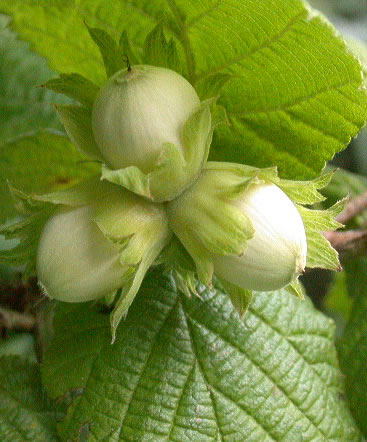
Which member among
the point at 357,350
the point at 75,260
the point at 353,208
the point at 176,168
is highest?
the point at 176,168

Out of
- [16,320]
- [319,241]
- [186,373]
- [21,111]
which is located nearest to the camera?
[319,241]

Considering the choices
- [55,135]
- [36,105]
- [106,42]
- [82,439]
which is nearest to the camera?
[106,42]

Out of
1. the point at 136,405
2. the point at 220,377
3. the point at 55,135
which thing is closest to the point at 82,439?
the point at 136,405

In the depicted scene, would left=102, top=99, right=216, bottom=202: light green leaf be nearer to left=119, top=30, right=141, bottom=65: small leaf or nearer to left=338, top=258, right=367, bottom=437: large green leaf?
left=119, top=30, right=141, bottom=65: small leaf

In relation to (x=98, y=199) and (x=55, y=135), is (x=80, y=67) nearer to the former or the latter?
(x=55, y=135)

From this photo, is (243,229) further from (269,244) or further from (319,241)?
(319,241)

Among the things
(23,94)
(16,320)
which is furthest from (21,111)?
(16,320)

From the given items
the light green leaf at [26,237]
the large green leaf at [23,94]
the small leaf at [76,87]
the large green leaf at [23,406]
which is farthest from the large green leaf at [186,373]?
the large green leaf at [23,94]
